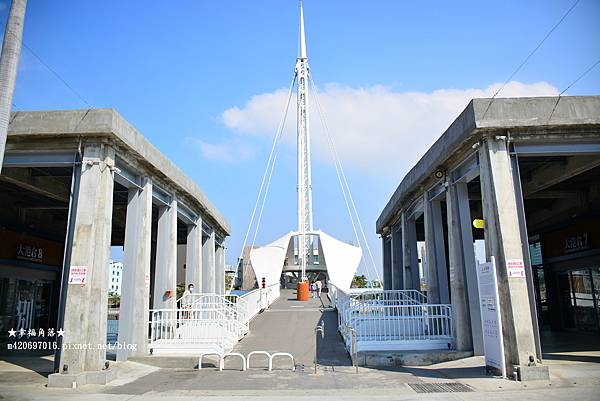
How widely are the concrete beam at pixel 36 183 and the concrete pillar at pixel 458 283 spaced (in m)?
11.1

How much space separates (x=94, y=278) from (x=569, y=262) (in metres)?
15.4

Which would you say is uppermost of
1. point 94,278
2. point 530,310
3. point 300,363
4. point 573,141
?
point 573,141

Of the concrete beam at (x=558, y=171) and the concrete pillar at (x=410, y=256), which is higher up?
the concrete beam at (x=558, y=171)

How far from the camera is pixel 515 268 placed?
8680 millimetres

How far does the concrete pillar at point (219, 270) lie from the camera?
22.6 meters

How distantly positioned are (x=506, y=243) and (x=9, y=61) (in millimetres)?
8916

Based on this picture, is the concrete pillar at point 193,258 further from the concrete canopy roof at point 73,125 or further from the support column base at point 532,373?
the support column base at point 532,373

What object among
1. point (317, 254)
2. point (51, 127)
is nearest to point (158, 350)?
point (51, 127)

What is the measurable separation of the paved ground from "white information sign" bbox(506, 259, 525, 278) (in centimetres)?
188

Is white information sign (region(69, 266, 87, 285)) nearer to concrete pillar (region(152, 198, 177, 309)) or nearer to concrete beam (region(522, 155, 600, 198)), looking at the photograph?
concrete pillar (region(152, 198, 177, 309))

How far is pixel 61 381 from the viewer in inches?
318

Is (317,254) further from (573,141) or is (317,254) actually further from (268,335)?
(573,141)

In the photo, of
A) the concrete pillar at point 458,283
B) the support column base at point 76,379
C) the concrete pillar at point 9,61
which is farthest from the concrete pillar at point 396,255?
the concrete pillar at point 9,61

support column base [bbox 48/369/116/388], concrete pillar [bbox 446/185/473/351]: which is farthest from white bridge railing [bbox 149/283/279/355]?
concrete pillar [bbox 446/185/473/351]
